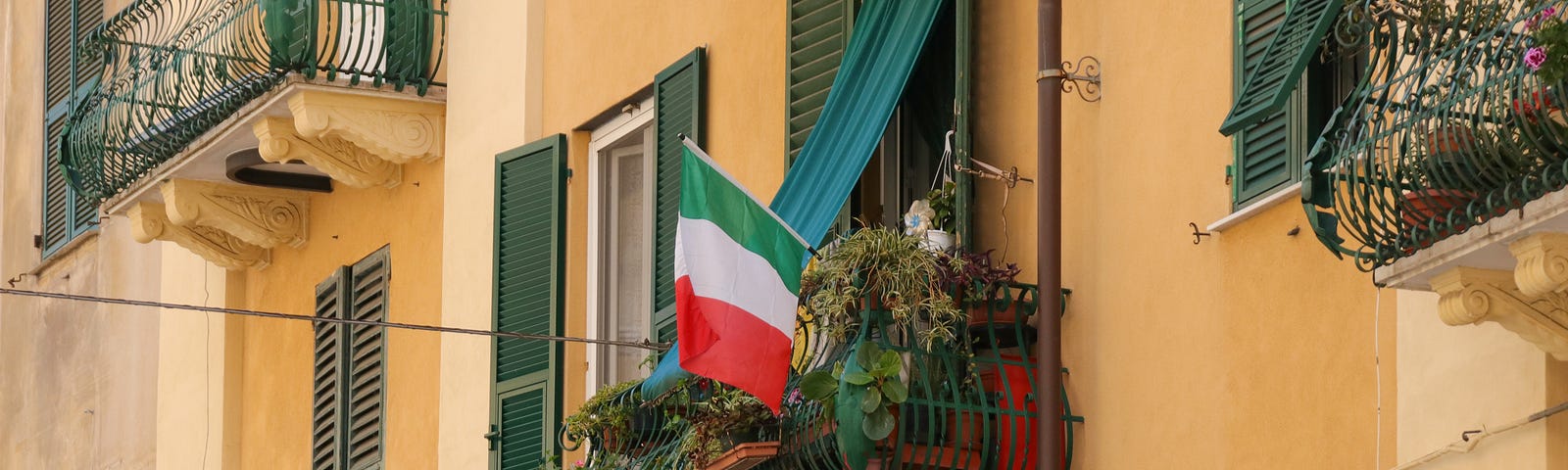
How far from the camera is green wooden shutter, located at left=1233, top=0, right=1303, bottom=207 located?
748 cm

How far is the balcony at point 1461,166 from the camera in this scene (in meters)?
5.66

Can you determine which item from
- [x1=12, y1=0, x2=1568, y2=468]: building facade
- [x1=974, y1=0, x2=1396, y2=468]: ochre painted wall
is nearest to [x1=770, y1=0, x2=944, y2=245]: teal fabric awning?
[x1=12, y1=0, x2=1568, y2=468]: building facade

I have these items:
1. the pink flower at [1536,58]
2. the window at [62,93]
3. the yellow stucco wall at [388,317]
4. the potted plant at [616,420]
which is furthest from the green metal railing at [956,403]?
the window at [62,93]

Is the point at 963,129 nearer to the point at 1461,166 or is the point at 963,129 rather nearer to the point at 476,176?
the point at 1461,166

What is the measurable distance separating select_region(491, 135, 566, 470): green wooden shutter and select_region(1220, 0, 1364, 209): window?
4.48 meters

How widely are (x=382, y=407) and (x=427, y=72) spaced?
1.70m

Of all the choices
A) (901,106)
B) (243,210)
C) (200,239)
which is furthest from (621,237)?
(200,239)

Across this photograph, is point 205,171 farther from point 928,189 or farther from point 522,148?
point 928,189

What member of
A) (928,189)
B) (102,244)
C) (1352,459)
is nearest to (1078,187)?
(928,189)

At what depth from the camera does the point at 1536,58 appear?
5.60 meters

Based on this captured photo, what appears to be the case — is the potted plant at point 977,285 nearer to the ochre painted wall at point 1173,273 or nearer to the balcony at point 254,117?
the ochre painted wall at point 1173,273

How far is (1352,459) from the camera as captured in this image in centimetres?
698

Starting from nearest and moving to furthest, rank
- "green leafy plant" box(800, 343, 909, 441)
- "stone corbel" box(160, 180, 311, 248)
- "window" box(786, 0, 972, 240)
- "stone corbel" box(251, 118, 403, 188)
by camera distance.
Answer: "green leafy plant" box(800, 343, 909, 441)
"window" box(786, 0, 972, 240)
"stone corbel" box(251, 118, 403, 188)
"stone corbel" box(160, 180, 311, 248)

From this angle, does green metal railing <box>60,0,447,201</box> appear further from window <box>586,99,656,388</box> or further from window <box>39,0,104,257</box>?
window <box>39,0,104,257</box>
